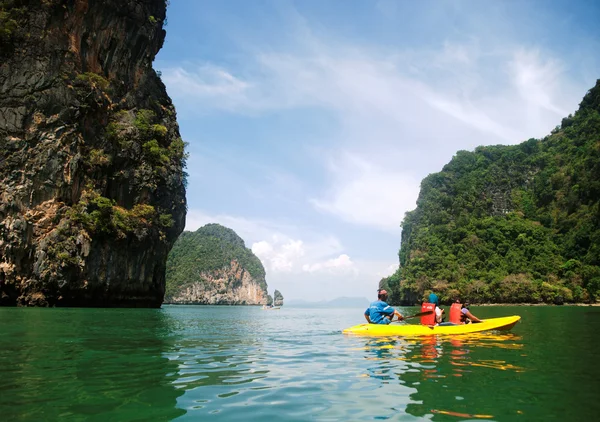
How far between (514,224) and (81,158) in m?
79.1

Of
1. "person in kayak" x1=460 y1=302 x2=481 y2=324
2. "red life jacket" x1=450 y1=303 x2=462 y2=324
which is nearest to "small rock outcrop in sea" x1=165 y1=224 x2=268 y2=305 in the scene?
"person in kayak" x1=460 y1=302 x2=481 y2=324

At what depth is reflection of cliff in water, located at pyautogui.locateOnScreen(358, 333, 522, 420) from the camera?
5379 mm

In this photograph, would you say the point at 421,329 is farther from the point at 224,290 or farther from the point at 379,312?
the point at 224,290

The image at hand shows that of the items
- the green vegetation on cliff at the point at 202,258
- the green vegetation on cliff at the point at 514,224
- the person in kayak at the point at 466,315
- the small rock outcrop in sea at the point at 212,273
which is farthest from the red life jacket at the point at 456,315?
the small rock outcrop in sea at the point at 212,273

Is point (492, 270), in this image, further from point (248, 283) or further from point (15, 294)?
point (248, 283)

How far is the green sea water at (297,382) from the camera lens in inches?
197

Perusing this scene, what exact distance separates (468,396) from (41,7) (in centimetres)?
4355

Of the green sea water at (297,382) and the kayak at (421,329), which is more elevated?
the kayak at (421,329)

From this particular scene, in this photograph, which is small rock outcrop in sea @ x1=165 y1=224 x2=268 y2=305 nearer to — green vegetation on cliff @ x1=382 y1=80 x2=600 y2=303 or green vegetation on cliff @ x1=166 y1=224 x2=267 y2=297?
green vegetation on cliff @ x1=166 y1=224 x2=267 y2=297

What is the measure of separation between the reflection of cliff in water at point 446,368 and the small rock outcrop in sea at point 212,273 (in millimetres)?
148372

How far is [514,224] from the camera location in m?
86.9

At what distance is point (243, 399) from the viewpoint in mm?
5602

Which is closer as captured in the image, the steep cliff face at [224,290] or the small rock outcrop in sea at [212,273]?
the steep cliff face at [224,290]

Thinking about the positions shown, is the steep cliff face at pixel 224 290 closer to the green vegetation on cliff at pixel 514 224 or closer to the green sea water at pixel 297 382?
the green vegetation on cliff at pixel 514 224
